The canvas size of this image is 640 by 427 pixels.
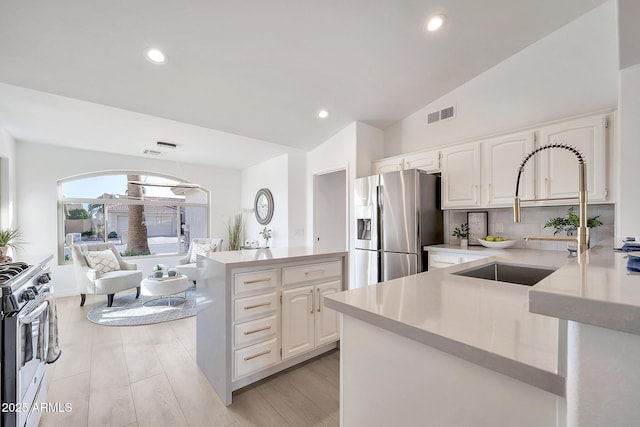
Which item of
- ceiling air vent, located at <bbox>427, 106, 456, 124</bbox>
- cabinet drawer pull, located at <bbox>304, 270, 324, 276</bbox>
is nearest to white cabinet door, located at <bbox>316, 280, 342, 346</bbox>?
cabinet drawer pull, located at <bbox>304, 270, 324, 276</bbox>

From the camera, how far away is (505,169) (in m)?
2.77

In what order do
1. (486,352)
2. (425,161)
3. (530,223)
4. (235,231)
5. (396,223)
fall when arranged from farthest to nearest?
(235,231)
(425,161)
(396,223)
(530,223)
(486,352)

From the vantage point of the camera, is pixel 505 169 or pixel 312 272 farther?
pixel 505 169

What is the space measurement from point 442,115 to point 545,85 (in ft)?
3.39

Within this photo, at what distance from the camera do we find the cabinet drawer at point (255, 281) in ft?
6.43

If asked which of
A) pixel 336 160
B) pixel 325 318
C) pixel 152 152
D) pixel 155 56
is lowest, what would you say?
pixel 325 318

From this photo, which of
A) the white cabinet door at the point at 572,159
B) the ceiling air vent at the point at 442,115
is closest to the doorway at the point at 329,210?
the ceiling air vent at the point at 442,115

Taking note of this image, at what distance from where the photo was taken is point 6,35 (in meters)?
2.05

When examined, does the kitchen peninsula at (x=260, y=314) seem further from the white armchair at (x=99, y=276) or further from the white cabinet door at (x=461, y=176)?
the white armchair at (x=99, y=276)

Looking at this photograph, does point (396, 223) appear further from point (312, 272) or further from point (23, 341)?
point (23, 341)

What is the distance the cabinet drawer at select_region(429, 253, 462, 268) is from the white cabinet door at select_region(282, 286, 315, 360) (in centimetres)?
145

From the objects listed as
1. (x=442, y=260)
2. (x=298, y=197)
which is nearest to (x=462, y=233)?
(x=442, y=260)

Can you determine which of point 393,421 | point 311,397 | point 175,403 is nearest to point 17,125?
point 175,403

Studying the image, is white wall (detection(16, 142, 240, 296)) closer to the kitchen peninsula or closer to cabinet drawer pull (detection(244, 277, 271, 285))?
the kitchen peninsula
